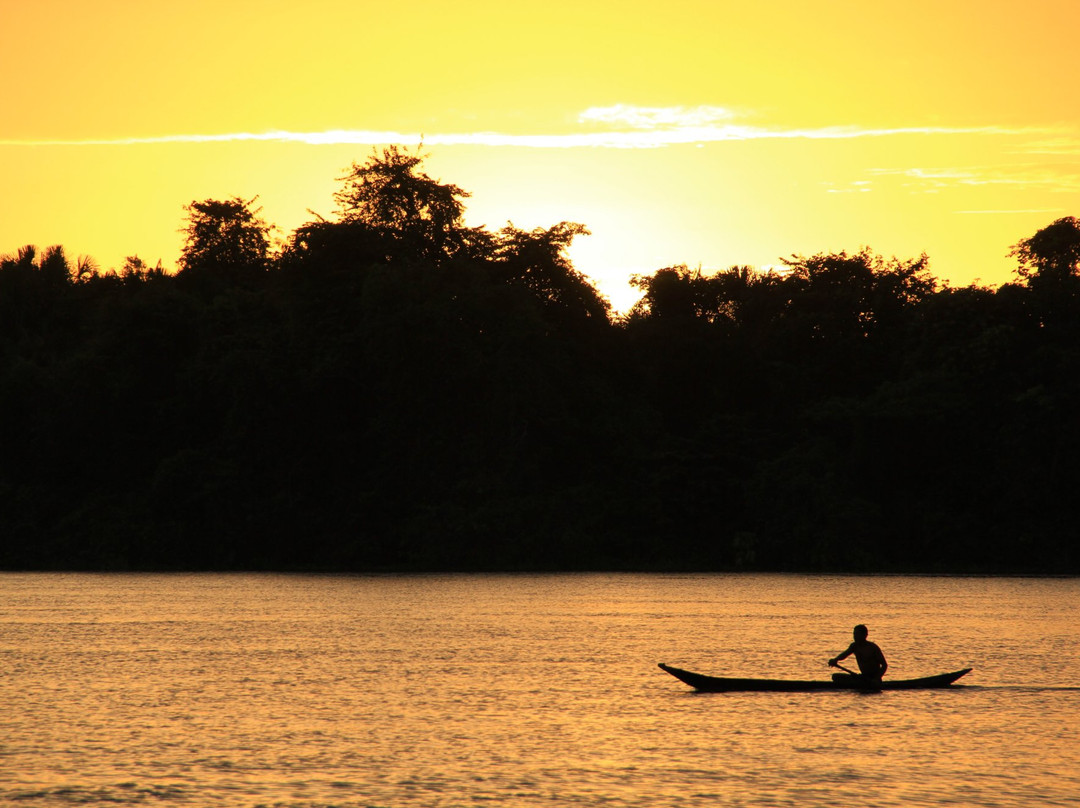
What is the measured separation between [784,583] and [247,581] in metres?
26.4

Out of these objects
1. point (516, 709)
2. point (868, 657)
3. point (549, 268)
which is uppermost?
point (549, 268)

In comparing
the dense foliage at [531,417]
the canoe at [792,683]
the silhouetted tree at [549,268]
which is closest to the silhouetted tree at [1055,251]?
the dense foliage at [531,417]

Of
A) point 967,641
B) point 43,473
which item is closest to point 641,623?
point 967,641

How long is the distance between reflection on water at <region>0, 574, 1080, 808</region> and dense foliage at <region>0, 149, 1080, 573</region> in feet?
63.8

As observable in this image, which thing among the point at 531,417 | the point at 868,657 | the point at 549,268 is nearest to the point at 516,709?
the point at 868,657

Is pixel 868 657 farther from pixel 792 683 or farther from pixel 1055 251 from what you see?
pixel 1055 251

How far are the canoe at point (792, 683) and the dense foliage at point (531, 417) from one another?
40.1 m

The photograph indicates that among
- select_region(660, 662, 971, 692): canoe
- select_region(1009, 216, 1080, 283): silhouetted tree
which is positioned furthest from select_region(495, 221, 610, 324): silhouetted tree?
select_region(660, 662, 971, 692): canoe

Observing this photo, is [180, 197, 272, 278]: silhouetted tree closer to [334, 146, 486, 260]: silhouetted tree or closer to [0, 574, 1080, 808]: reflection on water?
[334, 146, 486, 260]: silhouetted tree

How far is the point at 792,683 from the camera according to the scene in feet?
92.9

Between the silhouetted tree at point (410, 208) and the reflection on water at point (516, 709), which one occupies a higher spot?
the silhouetted tree at point (410, 208)

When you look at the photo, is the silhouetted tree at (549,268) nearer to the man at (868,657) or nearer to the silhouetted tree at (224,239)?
the silhouetted tree at (224,239)

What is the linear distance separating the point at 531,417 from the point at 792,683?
4518 cm

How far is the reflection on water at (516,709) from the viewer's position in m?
19.9
